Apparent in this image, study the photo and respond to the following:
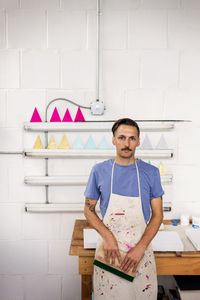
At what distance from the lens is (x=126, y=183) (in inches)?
51.4

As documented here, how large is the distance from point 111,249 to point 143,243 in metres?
0.17

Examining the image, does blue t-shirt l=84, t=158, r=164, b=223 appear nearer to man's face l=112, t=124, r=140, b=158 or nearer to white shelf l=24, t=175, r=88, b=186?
man's face l=112, t=124, r=140, b=158

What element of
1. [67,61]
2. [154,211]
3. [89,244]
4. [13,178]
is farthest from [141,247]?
[67,61]

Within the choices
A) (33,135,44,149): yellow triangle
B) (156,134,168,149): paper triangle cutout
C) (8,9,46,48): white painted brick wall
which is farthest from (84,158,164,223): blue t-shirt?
(8,9,46,48): white painted brick wall

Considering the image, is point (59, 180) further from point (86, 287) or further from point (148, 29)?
point (148, 29)

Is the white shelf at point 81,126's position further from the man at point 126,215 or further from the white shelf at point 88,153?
the man at point 126,215

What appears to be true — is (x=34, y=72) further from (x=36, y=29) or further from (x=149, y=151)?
(x=149, y=151)

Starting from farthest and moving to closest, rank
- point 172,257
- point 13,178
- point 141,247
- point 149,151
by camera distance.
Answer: point 13,178 → point 149,151 → point 172,257 → point 141,247

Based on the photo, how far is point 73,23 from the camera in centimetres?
177

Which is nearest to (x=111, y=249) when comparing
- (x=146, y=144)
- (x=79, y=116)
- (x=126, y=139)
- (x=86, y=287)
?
(x=86, y=287)

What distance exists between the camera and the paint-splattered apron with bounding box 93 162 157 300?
4.12ft

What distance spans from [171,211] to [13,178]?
1.26 m

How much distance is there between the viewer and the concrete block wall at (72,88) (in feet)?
5.82

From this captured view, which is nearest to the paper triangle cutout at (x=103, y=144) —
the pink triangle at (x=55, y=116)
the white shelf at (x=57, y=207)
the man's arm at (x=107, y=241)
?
the pink triangle at (x=55, y=116)
